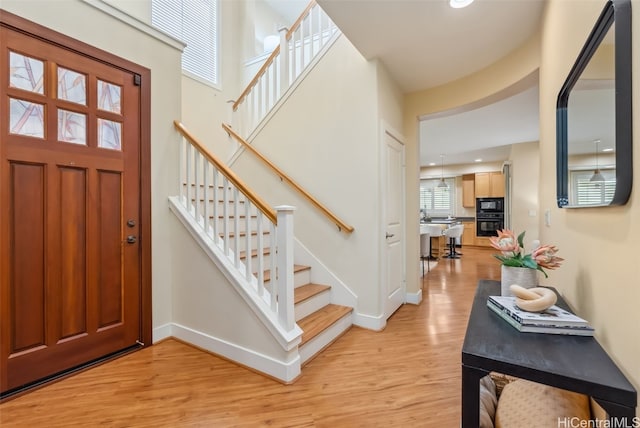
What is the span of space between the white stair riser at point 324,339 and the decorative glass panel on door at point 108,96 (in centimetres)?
234

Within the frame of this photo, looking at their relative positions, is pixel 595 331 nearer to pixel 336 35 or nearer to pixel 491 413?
pixel 491 413

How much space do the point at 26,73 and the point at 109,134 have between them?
21.2 inches

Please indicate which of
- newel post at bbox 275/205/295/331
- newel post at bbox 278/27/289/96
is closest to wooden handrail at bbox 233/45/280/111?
newel post at bbox 278/27/289/96

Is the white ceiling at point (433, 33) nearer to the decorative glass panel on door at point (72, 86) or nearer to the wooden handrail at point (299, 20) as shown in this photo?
the wooden handrail at point (299, 20)

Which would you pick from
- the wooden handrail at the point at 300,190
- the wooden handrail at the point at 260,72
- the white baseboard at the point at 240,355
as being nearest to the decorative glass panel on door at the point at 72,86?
the wooden handrail at the point at 300,190

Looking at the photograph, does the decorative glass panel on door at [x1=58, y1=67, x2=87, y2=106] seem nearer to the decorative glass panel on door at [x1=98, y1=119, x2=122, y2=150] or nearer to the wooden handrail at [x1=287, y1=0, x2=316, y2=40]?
the decorative glass panel on door at [x1=98, y1=119, x2=122, y2=150]

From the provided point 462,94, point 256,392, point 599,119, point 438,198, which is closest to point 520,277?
point 599,119

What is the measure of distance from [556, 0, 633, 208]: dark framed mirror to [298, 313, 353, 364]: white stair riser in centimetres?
187

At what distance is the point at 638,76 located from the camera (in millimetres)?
781

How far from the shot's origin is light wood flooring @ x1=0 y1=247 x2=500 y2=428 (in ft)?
5.22

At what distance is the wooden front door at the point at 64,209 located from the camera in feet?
5.86

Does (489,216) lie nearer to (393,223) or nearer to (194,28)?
(393,223)

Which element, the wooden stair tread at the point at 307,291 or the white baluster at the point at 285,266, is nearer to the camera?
the white baluster at the point at 285,266

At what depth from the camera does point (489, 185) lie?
27.4 ft
